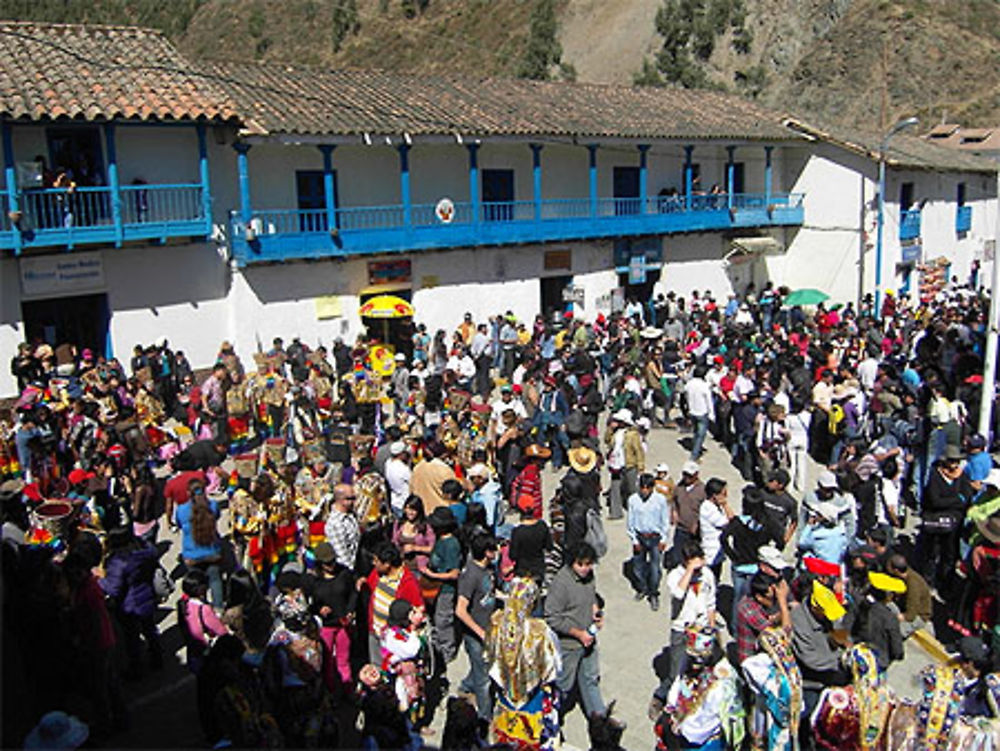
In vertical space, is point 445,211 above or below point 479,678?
above

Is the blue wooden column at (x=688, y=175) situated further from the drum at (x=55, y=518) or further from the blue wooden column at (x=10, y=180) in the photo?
the drum at (x=55, y=518)

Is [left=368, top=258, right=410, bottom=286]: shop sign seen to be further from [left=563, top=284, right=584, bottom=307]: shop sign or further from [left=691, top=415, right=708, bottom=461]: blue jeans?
[left=691, top=415, right=708, bottom=461]: blue jeans

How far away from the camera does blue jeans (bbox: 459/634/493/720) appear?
6.84 metres

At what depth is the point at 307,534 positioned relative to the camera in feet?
27.2

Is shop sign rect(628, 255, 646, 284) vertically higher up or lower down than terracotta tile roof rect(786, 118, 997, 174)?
lower down

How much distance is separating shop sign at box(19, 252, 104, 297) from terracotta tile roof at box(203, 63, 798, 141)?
433 cm

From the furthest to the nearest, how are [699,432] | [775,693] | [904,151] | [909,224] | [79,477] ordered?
[904,151] → [909,224] → [699,432] → [79,477] → [775,693]

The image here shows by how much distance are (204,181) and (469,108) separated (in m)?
8.05

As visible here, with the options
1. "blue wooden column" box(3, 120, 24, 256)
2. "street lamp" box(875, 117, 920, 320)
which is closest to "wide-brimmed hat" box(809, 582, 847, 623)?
"blue wooden column" box(3, 120, 24, 256)

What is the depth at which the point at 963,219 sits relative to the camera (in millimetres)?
34906

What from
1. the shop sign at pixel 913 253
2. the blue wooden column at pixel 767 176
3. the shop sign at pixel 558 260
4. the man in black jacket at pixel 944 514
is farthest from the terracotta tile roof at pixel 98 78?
the shop sign at pixel 913 253

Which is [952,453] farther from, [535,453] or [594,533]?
[535,453]

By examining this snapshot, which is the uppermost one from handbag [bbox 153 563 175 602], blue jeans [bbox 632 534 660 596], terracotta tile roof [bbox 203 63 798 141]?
terracotta tile roof [bbox 203 63 798 141]

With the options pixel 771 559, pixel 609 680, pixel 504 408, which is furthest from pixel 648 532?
pixel 504 408
